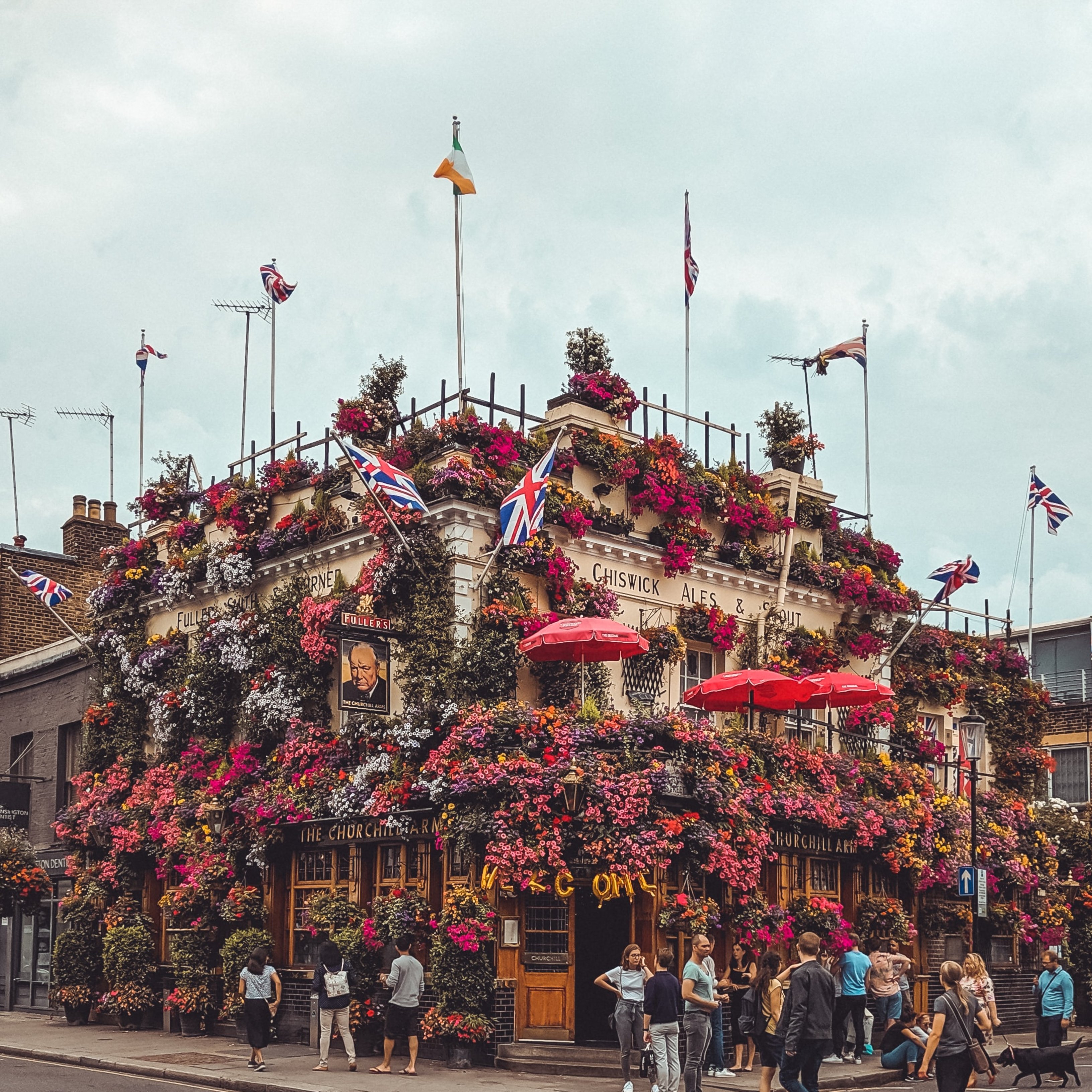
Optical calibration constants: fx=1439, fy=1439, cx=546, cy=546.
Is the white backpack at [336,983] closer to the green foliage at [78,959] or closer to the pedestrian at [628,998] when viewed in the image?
the pedestrian at [628,998]

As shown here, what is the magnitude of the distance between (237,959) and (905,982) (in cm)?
1047

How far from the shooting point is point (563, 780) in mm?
19484

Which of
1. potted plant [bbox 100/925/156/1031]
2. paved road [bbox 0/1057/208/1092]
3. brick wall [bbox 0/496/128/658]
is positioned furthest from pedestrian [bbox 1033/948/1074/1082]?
brick wall [bbox 0/496/128/658]

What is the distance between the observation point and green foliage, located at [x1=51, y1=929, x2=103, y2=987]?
25.6m

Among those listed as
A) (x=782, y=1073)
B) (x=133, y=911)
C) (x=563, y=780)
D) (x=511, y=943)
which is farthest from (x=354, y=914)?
(x=782, y=1073)

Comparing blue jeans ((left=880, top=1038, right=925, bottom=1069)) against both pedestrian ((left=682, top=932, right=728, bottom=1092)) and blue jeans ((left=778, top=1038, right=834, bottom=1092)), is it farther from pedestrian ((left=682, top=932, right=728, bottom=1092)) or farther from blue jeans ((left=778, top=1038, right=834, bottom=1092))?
blue jeans ((left=778, top=1038, right=834, bottom=1092))

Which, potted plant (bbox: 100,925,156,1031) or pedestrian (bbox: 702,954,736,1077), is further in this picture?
potted plant (bbox: 100,925,156,1031)

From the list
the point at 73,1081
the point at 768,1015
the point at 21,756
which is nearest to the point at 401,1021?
the point at 73,1081

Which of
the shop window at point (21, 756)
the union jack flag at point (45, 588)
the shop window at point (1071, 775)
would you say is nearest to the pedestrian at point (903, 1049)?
the union jack flag at point (45, 588)

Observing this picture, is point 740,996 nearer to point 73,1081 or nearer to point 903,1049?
point 903,1049

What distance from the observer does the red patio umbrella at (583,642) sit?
19.9 meters

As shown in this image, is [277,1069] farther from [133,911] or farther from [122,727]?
[122,727]

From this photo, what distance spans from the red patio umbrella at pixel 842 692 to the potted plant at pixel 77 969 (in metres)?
13.3

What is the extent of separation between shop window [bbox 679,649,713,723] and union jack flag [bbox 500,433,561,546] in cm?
473
